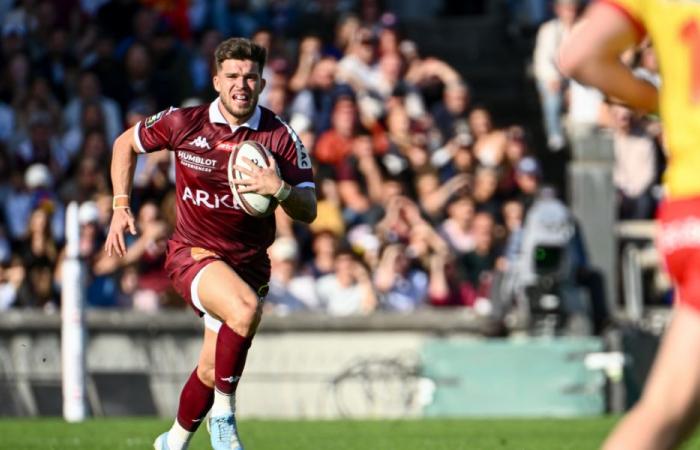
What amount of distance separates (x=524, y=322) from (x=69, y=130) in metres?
5.94

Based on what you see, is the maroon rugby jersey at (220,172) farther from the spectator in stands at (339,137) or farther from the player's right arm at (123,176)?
the spectator in stands at (339,137)

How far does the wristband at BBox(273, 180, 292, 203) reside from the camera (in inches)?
364

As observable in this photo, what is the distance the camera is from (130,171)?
10.1 m

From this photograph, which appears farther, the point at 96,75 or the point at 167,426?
the point at 96,75

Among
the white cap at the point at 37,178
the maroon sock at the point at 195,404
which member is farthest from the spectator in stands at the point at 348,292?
the maroon sock at the point at 195,404

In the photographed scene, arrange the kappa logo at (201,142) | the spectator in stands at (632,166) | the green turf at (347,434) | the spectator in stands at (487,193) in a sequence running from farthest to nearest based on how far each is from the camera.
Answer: the spectator in stands at (632,166) < the spectator in stands at (487,193) < the green turf at (347,434) < the kappa logo at (201,142)

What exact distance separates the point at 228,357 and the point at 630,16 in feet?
15.0

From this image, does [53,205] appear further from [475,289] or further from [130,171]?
[130,171]

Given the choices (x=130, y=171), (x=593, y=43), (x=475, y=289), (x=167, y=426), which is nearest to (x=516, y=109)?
(x=475, y=289)

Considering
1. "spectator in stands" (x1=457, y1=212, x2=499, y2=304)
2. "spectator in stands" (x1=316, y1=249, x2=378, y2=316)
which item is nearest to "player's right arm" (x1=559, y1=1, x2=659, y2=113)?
"spectator in stands" (x1=316, y1=249, x2=378, y2=316)

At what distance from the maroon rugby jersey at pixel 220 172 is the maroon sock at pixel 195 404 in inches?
29.2

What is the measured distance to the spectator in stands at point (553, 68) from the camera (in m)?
19.7

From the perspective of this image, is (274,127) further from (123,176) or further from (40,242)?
(40,242)

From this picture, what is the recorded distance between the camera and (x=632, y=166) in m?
18.9
